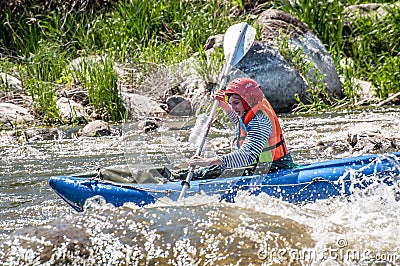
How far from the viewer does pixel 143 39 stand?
1173cm

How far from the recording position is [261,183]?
4859 mm

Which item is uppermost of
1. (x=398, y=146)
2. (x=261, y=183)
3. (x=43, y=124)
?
(x=261, y=183)

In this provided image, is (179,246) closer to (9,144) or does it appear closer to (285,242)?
(285,242)

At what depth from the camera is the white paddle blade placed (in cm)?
625

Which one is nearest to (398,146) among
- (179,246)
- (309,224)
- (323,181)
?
(323,181)

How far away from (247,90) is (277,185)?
2.23 feet

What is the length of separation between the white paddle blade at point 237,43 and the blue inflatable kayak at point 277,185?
1552 millimetres

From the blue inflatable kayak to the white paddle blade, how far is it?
1.55 m

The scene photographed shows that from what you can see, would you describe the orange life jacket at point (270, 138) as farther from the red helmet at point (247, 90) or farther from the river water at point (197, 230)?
the river water at point (197, 230)

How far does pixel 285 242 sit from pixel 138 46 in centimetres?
743

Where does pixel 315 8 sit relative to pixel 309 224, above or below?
below

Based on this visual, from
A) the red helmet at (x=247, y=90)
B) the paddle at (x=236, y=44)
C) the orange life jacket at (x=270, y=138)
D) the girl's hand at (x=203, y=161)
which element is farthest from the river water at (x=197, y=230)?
the paddle at (x=236, y=44)

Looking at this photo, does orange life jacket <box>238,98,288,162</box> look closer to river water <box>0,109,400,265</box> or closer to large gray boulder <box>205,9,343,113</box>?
river water <box>0,109,400,265</box>

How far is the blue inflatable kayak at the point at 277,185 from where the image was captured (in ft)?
15.9
